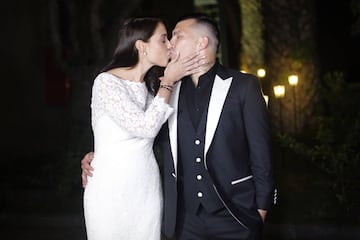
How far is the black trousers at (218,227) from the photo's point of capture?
9.43 feet

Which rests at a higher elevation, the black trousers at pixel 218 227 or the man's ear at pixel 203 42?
the man's ear at pixel 203 42

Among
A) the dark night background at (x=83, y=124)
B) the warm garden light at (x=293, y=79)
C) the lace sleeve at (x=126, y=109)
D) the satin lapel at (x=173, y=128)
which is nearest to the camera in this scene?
the lace sleeve at (x=126, y=109)

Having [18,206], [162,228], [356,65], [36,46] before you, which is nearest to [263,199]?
[162,228]

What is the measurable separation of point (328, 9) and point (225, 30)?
297cm

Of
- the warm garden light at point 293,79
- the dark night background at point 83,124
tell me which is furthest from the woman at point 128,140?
the warm garden light at point 293,79

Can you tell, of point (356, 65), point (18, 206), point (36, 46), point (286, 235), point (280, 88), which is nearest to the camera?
point (286, 235)

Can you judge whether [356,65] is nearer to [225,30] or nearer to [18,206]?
[225,30]

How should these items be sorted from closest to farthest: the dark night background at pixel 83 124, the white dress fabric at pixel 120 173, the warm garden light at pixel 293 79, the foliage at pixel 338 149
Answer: the white dress fabric at pixel 120 173
the foliage at pixel 338 149
the dark night background at pixel 83 124
the warm garden light at pixel 293 79

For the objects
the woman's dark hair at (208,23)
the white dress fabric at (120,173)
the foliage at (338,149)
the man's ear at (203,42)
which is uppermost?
the woman's dark hair at (208,23)

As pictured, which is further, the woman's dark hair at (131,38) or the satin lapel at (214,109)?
the woman's dark hair at (131,38)

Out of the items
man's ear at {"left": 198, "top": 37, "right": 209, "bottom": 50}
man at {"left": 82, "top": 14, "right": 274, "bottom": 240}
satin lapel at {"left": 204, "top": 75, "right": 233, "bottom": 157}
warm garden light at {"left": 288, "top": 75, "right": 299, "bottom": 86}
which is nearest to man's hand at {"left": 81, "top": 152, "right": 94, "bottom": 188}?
man at {"left": 82, "top": 14, "right": 274, "bottom": 240}

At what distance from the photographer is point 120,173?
2830mm

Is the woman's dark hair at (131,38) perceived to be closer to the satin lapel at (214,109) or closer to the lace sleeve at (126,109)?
the lace sleeve at (126,109)

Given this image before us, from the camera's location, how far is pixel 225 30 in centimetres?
1499
